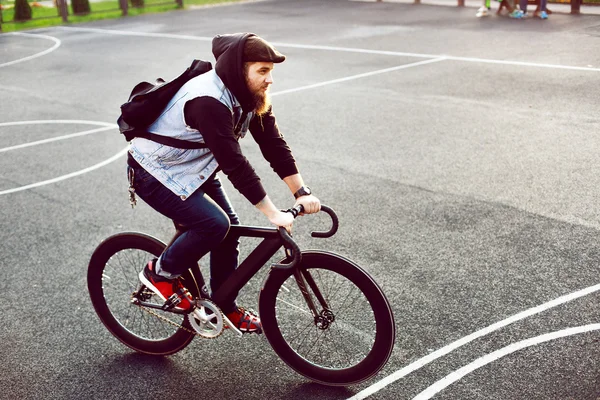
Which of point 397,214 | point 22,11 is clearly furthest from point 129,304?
point 22,11

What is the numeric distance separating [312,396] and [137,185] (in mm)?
1637

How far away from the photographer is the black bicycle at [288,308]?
3.98m

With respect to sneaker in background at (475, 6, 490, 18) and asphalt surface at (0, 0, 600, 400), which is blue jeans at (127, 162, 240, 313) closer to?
asphalt surface at (0, 0, 600, 400)

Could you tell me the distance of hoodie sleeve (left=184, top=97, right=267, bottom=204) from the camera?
3643mm

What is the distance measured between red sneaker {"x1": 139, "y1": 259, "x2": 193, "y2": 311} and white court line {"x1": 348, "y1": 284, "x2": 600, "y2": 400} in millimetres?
1182

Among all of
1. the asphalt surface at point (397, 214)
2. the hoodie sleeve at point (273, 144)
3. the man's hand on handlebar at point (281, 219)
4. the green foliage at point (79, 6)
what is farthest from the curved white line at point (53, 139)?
the green foliage at point (79, 6)

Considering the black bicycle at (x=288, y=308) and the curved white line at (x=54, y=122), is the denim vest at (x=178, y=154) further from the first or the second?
the curved white line at (x=54, y=122)

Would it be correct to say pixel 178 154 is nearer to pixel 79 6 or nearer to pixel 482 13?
pixel 482 13

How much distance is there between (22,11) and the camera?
2450cm

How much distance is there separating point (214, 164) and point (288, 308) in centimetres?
97

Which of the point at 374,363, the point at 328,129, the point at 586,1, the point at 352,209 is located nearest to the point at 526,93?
the point at 328,129

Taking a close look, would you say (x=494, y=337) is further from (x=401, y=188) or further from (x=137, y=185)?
(x=401, y=188)

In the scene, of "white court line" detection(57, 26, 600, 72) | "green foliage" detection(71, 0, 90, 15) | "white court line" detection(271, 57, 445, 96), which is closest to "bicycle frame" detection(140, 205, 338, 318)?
"white court line" detection(271, 57, 445, 96)

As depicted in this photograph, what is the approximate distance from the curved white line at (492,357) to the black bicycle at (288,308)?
1.20 feet
